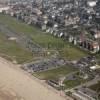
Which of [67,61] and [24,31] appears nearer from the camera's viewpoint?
[67,61]

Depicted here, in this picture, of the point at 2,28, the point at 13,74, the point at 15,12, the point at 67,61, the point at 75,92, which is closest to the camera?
the point at 75,92

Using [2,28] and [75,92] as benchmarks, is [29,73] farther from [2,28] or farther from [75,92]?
[2,28]

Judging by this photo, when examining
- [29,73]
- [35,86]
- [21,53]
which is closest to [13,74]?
[29,73]

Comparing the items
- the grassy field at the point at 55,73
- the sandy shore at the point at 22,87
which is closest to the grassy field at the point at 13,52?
the sandy shore at the point at 22,87

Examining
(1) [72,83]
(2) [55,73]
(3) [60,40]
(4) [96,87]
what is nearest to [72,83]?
(1) [72,83]

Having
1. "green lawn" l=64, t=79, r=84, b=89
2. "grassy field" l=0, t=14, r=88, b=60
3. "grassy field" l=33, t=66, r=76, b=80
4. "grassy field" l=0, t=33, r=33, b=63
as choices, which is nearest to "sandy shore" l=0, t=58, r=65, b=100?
"grassy field" l=33, t=66, r=76, b=80

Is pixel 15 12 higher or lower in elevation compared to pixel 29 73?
higher
